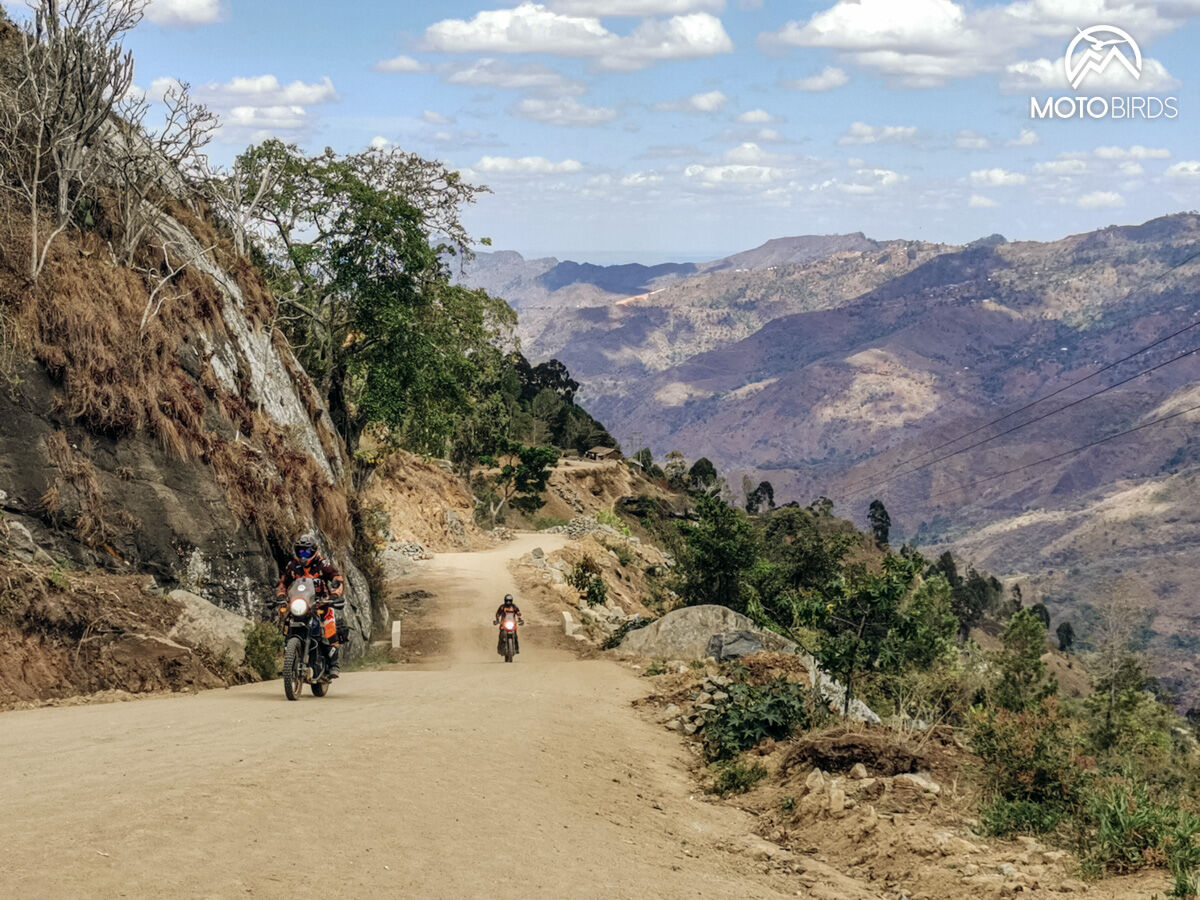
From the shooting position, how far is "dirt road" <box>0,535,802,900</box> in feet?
20.8

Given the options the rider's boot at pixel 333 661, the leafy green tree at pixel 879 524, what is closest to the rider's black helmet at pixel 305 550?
the rider's boot at pixel 333 661

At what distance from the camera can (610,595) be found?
37312mm

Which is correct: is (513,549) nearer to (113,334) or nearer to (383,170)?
(383,170)

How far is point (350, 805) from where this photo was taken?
312 inches

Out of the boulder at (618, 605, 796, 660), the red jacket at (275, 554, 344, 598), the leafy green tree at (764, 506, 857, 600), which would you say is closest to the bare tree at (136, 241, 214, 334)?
the red jacket at (275, 554, 344, 598)

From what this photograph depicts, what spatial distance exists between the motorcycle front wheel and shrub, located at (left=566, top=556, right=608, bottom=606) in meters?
19.6

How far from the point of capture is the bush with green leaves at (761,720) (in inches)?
515

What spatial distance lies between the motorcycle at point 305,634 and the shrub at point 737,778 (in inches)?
193

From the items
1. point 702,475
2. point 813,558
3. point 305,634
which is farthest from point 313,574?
point 702,475

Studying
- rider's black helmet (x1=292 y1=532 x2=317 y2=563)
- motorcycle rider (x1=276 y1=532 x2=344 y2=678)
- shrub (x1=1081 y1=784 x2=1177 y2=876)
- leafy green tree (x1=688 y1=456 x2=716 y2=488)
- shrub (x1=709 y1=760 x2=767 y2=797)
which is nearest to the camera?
shrub (x1=1081 y1=784 x2=1177 y2=876)

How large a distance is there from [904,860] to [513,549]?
1665 inches

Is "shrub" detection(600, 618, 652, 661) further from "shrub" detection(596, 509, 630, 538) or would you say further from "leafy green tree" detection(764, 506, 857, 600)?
"shrub" detection(596, 509, 630, 538)

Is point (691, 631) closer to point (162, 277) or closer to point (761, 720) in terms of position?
point (761, 720)

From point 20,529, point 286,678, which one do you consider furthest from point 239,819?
point 20,529
